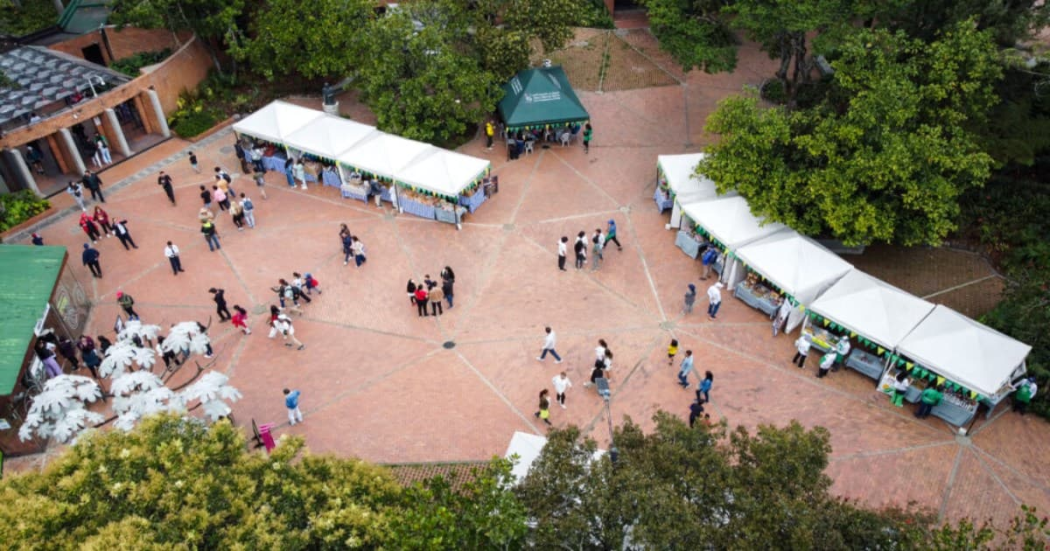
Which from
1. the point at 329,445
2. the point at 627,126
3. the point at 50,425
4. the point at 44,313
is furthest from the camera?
the point at 627,126

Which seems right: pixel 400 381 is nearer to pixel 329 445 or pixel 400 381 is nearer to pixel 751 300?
pixel 329 445

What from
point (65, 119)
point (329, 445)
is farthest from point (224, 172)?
point (329, 445)

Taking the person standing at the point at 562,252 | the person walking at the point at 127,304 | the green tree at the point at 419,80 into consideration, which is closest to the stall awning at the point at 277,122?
the green tree at the point at 419,80

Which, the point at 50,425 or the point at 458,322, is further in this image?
the point at 458,322

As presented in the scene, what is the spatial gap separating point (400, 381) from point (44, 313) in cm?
888

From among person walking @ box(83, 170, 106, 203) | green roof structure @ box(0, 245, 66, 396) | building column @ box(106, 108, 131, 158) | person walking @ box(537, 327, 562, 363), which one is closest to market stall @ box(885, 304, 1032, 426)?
person walking @ box(537, 327, 562, 363)

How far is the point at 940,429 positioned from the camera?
17.1m

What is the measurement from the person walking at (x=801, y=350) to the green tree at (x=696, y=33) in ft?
38.3

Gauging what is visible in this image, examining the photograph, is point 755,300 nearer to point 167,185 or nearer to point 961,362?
point 961,362

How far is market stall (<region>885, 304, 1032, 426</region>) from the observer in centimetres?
1647

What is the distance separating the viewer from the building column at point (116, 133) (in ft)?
87.1

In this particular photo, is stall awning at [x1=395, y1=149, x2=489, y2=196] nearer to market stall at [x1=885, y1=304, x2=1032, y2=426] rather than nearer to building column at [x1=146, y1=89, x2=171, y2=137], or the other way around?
building column at [x1=146, y1=89, x2=171, y2=137]

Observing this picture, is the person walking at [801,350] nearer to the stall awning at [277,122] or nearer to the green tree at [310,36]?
the stall awning at [277,122]

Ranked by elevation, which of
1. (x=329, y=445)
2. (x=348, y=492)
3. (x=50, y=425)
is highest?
(x=348, y=492)
